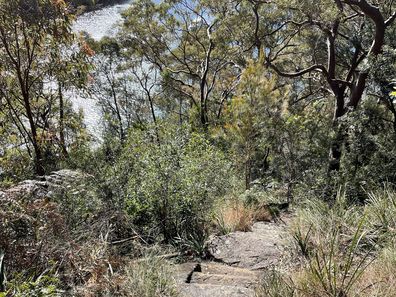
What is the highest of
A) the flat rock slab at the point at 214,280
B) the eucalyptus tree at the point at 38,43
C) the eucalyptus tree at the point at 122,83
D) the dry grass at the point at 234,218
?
the eucalyptus tree at the point at 122,83

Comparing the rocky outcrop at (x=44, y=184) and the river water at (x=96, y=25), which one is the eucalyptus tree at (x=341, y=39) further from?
the river water at (x=96, y=25)

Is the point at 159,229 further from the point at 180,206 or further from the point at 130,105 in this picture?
the point at 130,105

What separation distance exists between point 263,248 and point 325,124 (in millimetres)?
5046

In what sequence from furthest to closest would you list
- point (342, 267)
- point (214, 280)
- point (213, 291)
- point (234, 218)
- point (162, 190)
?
point (234, 218)
point (162, 190)
point (214, 280)
point (213, 291)
point (342, 267)

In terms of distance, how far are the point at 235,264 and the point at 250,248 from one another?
353mm

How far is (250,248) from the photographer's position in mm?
4934

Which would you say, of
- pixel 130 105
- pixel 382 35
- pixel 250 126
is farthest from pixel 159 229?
pixel 130 105

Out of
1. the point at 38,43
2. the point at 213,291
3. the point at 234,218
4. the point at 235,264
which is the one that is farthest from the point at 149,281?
→ the point at 38,43

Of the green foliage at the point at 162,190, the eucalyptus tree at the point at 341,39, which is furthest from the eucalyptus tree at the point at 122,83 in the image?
the green foliage at the point at 162,190

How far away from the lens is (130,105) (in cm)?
2358

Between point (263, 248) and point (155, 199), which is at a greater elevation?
point (155, 199)

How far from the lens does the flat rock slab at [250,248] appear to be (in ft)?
14.9

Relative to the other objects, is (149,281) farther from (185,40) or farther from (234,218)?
(185,40)

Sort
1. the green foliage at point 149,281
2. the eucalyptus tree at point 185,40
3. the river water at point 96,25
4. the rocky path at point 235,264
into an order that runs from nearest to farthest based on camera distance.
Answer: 1. the green foliage at point 149,281
2. the rocky path at point 235,264
3. the eucalyptus tree at point 185,40
4. the river water at point 96,25
